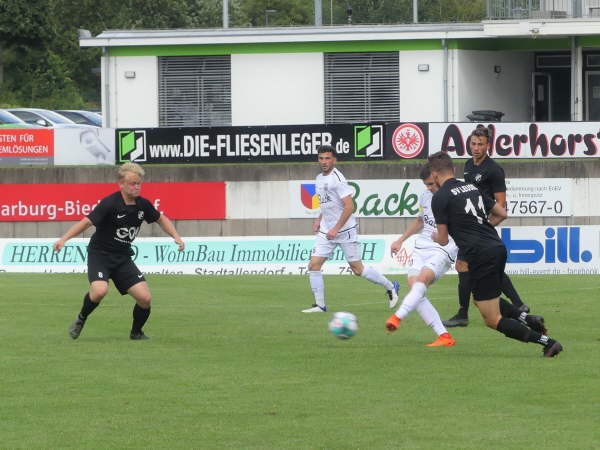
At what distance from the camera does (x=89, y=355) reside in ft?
41.5

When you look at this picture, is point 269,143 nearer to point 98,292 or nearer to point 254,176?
point 254,176

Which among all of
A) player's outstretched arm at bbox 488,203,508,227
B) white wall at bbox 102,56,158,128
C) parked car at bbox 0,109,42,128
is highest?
white wall at bbox 102,56,158,128

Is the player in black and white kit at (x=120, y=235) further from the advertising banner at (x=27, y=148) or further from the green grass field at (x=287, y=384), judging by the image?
the advertising banner at (x=27, y=148)

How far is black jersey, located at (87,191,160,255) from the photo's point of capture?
42.9ft

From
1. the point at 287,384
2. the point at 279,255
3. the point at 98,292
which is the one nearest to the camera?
the point at 287,384

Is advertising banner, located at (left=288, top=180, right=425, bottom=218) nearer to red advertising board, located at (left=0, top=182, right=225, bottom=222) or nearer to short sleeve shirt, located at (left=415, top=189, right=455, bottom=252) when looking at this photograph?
red advertising board, located at (left=0, top=182, right=225, bottom=222)

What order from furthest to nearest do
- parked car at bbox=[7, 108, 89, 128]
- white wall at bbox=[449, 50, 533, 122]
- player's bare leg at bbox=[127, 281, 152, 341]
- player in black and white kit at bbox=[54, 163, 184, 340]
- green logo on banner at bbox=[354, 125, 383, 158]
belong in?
parked car at bbox=[7, 108, 89, 128]
white wall at bbox=[449, 50, 533, 122]
green logo on banner at bbox=[354, 125, 383, 158]
player's bare leg at bbox=[127, 281, 152, 341]
player in black and white kit at bbox=[54, 163, 184, 340]

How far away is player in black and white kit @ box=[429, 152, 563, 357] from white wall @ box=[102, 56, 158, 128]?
29874 millimetres

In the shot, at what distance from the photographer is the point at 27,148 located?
3403 cm

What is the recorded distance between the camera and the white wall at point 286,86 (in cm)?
4000

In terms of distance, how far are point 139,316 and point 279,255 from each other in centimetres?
1121

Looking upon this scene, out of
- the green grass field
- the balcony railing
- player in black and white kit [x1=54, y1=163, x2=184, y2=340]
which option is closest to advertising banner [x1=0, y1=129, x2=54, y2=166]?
the balcony railing

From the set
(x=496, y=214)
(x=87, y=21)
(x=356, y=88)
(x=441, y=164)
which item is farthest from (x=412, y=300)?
(x=87, y=21)

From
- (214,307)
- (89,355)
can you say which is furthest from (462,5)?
(89,355)
